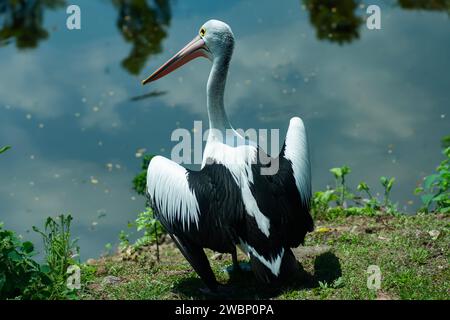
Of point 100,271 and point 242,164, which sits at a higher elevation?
point 242,164

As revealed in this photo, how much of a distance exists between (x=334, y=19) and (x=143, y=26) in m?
3.82

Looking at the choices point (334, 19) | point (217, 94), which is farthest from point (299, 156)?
point (334, 19)

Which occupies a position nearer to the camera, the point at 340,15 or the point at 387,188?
the point at 387,188

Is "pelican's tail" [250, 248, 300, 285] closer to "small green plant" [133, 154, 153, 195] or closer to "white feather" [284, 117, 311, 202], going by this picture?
"white feather" [284, 117, 311, 202]

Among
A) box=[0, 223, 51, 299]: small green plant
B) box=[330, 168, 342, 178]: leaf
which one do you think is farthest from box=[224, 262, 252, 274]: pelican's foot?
box=[330, 168, 342, 178]: leaf

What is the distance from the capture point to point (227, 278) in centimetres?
611

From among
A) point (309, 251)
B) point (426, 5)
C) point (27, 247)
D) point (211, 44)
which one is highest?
point (426, 5)

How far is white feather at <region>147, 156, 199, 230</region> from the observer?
541cm

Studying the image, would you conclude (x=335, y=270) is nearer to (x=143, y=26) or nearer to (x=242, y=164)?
(x=242, y=164)

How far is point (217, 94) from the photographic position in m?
6.10

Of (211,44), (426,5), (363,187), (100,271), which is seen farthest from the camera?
(426,5)

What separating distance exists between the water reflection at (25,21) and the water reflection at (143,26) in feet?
4.20
